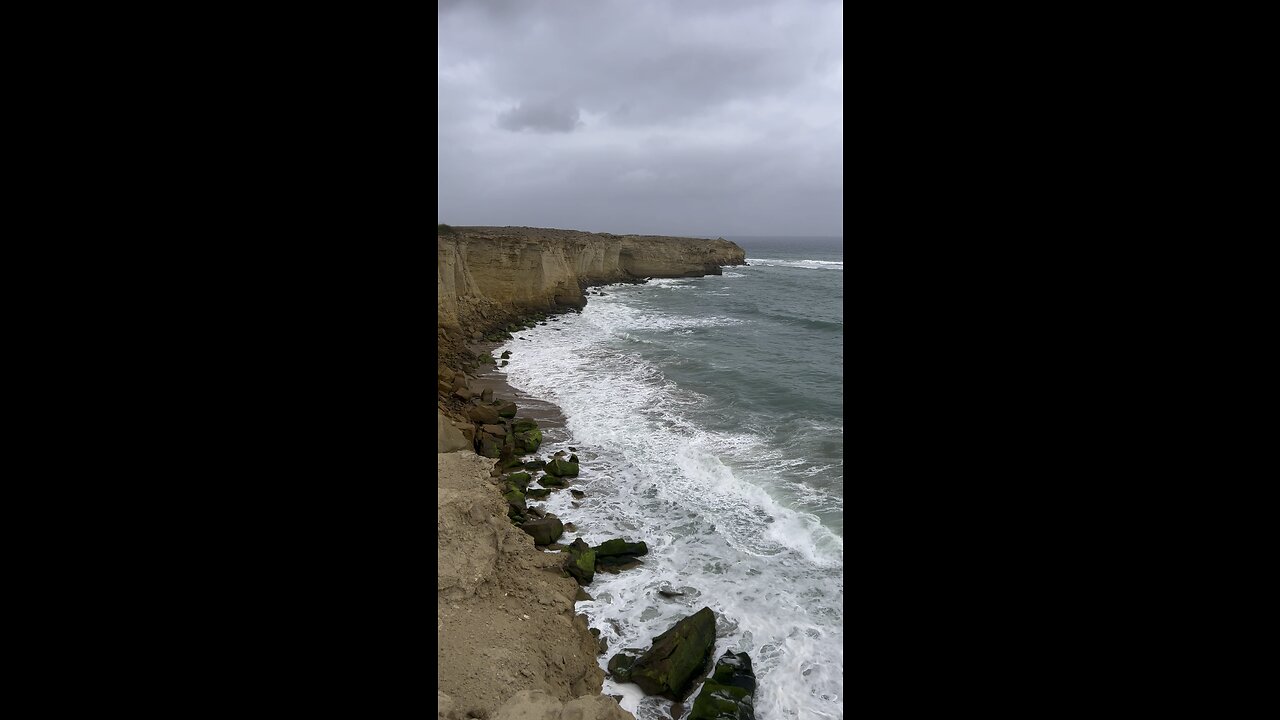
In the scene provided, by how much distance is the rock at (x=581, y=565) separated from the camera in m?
7.72

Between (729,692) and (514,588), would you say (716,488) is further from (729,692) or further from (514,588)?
(729,692)

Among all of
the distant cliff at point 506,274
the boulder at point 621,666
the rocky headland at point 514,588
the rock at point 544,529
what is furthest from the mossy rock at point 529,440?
the distant cliff at point 506,274

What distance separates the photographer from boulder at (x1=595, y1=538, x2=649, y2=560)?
8.24 m

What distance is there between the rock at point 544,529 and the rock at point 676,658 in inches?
95.3

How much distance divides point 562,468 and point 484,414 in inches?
122

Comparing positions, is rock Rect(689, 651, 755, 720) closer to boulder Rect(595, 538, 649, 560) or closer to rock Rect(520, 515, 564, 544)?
boulder Rect(595, 538, 649, 560)
